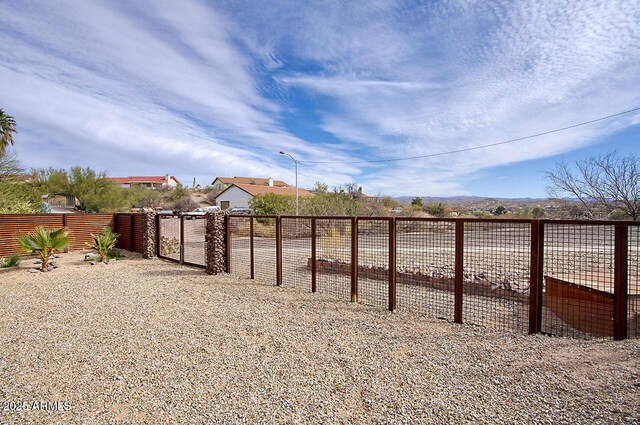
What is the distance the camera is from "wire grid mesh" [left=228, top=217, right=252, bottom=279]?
941 centimetres

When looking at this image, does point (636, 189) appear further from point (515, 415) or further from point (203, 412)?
point (203, 412)

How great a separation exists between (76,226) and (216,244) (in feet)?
28.6

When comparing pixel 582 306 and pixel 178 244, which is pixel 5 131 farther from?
pixel 582 306

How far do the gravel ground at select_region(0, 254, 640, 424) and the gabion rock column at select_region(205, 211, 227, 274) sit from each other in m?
3.23

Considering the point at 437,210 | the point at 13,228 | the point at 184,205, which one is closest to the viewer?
the point at 13,228

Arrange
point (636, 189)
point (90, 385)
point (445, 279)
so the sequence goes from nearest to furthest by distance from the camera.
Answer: point (90, 385) < point (445, 279) < point (636, 189)

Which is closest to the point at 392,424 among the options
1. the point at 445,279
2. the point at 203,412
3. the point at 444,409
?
the point at 444,409

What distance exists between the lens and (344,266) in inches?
378

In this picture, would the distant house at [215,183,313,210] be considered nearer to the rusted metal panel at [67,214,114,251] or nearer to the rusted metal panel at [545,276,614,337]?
the rusted metal panel at [67,214,114,251]

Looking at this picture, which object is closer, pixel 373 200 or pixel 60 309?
pixel 60 309

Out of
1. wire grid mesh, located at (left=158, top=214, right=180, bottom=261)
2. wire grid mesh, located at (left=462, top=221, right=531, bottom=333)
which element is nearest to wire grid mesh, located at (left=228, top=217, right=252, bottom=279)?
wire grid mesh, located at (left=158, top=214, right=180, bottom=261)

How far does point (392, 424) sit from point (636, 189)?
1435 centimetres

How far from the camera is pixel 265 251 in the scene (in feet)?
32.4

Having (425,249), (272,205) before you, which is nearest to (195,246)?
(425,249)
